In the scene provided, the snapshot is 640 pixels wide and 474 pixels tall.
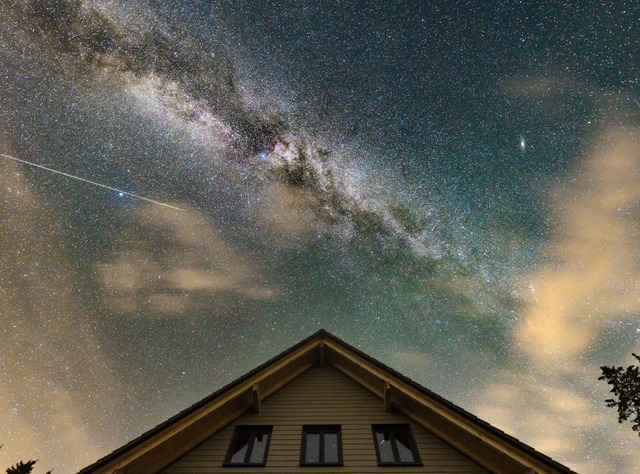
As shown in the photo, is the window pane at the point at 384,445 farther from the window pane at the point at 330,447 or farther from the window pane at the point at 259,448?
the window pane at the point at 259,448

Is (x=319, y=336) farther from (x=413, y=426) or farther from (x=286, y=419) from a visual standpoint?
(x=413, y=426)

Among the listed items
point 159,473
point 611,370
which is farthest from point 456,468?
point 611,370

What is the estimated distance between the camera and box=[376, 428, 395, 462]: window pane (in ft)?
33.4

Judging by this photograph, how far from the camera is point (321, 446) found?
34.9ft

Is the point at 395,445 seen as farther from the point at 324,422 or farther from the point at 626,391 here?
the point at 626,391

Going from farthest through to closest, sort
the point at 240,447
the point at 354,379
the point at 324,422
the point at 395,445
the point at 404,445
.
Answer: the point at 354,379
the point at 324,422
the point at 240,447
the point at 404,445
the point at 395,445

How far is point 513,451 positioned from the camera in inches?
357

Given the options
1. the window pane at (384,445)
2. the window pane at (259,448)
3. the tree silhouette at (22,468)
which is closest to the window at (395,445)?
the window pane at (384,445)

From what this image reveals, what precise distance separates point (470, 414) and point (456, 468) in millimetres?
1474

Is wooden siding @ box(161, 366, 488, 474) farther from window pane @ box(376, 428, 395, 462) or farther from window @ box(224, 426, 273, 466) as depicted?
window pane @ box(376, 428, 395, 462)

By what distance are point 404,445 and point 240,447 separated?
5002mm

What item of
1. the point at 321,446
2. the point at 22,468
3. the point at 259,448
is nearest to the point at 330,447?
the point at 321,446

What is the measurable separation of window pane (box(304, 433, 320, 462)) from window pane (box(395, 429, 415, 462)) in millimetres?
2396

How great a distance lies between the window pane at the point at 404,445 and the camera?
33.4 feet
